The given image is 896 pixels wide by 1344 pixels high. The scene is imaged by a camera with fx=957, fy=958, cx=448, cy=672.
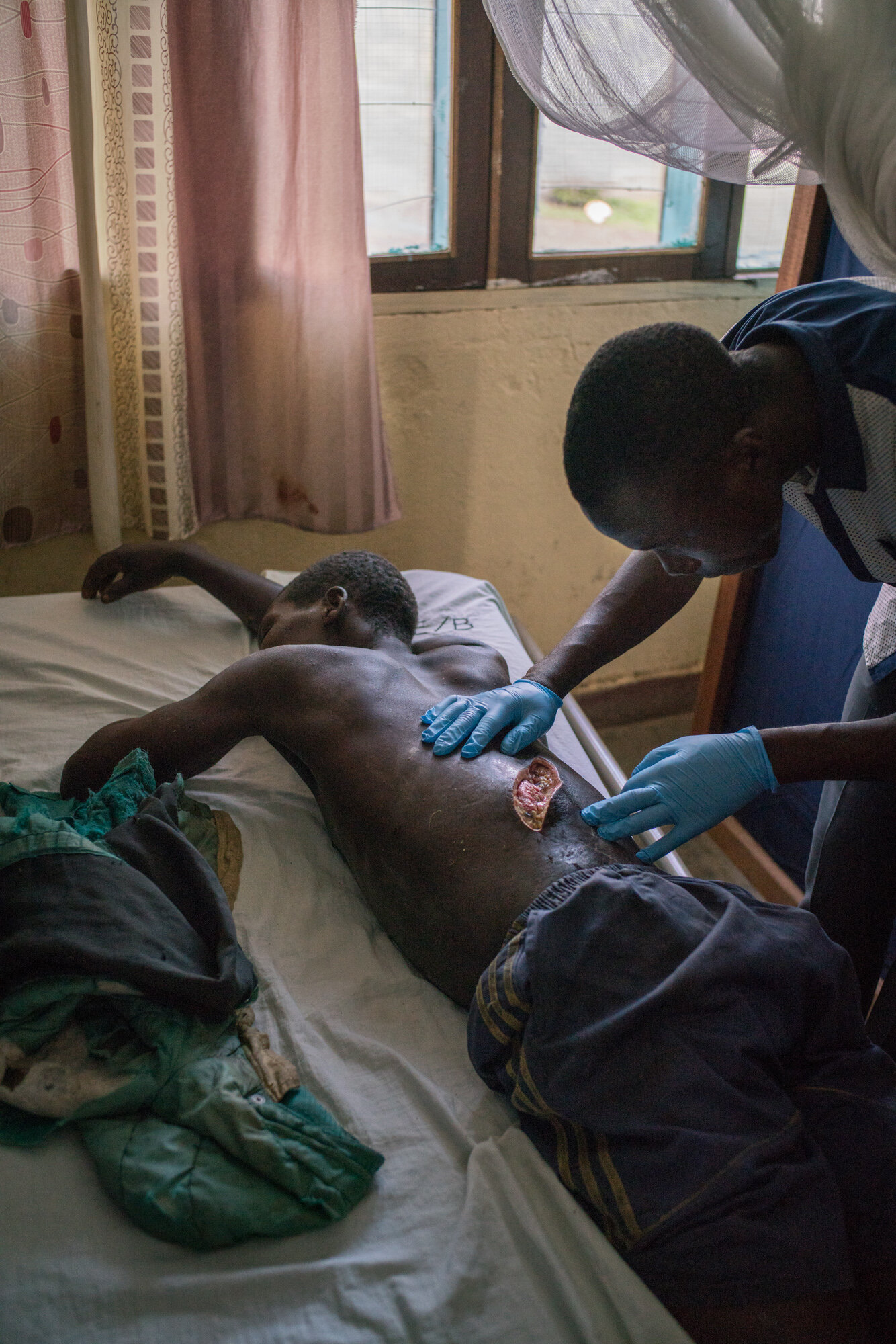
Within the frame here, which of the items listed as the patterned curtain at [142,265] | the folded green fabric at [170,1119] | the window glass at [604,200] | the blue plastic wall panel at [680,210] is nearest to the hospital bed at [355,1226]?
the folded green fabric at [170,1119]

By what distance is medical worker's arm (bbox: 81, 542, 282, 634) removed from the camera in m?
2.09

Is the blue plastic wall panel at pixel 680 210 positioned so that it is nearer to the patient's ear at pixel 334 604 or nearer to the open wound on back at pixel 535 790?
the patient's ear at pixel 334 604

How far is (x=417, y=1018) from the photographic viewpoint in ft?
4.11

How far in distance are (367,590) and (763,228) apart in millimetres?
2151

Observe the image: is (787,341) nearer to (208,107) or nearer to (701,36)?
(701,36)

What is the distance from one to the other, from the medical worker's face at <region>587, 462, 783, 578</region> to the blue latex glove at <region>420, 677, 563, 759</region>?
350mm

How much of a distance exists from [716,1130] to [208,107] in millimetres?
2117

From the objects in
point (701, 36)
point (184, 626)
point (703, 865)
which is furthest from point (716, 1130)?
point (703, 865)

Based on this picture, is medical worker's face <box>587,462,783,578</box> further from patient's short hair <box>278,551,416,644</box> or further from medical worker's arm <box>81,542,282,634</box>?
medical worker's arm <box>81,542,282,634</box>

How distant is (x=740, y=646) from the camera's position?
2.59m

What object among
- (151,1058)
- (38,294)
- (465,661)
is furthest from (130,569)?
(151,1058)

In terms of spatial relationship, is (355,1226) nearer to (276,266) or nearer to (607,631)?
(607,631)

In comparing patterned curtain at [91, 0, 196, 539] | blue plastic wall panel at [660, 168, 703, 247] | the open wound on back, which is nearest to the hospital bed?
the open wound on back

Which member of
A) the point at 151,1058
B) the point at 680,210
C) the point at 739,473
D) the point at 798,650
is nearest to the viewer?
the point at 151,1058
